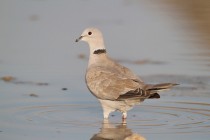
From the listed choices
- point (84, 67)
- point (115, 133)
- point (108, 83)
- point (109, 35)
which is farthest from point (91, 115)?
point (109, 35)

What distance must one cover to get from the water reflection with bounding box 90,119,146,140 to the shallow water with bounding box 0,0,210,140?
12 millimetres

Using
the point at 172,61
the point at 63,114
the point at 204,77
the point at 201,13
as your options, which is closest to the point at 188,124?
the point at 63,114

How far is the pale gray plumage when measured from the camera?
32.4 feet

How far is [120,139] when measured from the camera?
9.66 meters

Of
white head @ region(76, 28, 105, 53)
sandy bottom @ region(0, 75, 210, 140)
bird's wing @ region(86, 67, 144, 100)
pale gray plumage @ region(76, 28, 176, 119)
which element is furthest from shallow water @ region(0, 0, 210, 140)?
white head @ region(76, 28, 105, 53)

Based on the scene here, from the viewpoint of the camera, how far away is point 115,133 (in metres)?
9.95

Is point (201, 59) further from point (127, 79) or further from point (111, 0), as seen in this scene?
point (111, 0)

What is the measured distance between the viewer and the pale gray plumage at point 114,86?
987 centimetres

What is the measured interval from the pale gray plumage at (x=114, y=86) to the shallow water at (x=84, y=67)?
274 mm

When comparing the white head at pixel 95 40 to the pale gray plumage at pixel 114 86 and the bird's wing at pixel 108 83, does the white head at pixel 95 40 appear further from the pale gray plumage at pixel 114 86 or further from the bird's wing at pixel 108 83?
the bird's wing at pixel 108 83

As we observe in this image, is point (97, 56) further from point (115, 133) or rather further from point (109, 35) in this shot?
point (109, 35)

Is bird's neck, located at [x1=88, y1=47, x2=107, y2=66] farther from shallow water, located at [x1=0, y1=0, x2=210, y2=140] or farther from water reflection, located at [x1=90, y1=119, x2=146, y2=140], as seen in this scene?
water reflection, located at [x1=90, y1=119, x2=146, y2=140]

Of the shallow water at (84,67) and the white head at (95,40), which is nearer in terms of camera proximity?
the shallow water at (84,67)

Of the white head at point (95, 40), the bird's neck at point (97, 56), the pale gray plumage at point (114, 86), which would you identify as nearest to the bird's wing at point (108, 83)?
the pale gray plumage at point (114, 86)
